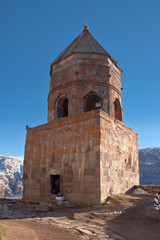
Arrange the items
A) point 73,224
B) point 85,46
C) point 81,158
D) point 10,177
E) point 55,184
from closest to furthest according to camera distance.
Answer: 1. point 73,224
2. point 81,158
3. point 55,184
4. point 85,46
5. point 10,177

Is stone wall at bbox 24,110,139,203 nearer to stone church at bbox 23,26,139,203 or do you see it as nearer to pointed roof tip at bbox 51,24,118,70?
stone church at bbox 23,26,139,203

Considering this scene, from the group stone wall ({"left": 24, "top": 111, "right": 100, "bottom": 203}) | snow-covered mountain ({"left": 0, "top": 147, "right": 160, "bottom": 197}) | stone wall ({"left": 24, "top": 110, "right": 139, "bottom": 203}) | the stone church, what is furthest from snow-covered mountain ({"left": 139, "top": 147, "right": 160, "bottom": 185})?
stone wall ({"left": 24, "top": 111, "right": 100, "bottom": 203})

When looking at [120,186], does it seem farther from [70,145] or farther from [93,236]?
[93,236]

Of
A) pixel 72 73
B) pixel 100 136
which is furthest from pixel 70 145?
pixel 72 73

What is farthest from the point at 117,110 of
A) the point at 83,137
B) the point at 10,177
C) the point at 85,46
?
the point at 10,177

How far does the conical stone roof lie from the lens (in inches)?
432

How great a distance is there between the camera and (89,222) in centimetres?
633

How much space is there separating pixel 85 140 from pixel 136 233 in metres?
4.23

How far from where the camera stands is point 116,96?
1112cm

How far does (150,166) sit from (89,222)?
1458 inches

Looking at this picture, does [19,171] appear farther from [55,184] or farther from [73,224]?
[73,224]

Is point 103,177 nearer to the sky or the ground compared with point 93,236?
nearer to the sky

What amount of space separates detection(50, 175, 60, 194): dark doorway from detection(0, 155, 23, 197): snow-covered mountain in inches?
1524

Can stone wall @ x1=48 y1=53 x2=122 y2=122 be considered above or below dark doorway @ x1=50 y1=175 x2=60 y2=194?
above
